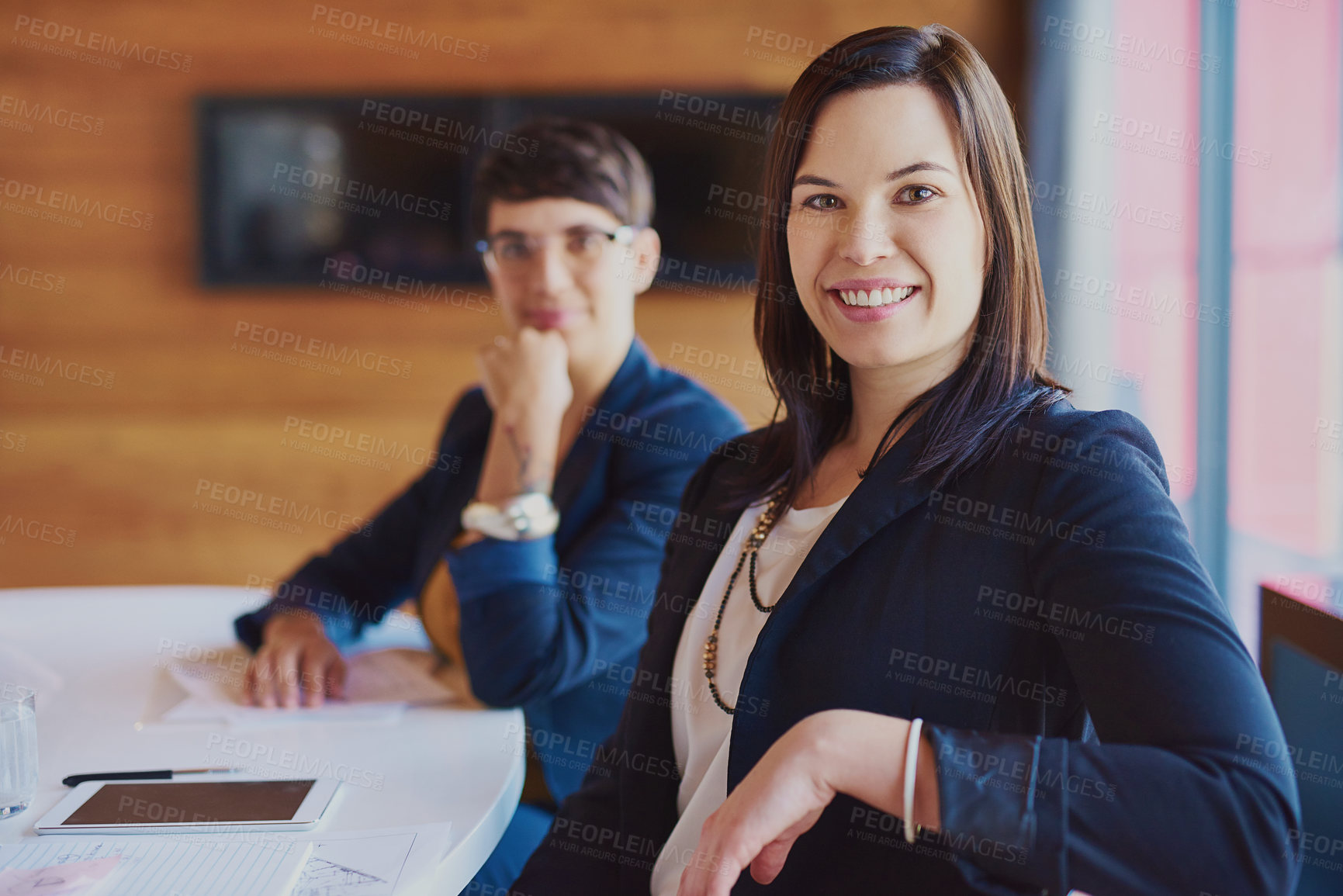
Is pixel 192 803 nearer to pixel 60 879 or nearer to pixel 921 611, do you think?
pixel 60 879

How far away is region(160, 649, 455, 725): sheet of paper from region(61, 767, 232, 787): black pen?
17 cm

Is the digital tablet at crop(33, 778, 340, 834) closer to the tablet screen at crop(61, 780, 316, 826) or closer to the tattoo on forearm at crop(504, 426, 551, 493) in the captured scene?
the tablet screen at crop(61, 780, 316, 826)

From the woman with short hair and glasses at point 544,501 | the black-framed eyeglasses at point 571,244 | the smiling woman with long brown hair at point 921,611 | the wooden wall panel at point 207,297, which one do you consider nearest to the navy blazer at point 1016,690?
the smiling woman with long brown hair at point 921,611

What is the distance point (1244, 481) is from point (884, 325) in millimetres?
2102

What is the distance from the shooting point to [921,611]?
36.0 inches

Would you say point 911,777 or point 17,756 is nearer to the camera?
point 911,777

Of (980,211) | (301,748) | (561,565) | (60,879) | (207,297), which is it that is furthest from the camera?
(207,297)

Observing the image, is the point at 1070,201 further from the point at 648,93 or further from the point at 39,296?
the point at 39,296

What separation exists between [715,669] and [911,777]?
0.37 m

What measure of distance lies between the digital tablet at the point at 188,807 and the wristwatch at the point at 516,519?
0.42 m

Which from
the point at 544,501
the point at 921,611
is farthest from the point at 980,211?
the point at 544,501

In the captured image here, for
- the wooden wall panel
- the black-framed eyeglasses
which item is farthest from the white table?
the wooden wall panel

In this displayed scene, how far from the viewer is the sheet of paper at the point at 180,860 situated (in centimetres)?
88

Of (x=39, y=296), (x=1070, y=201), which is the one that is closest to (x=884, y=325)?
(x=1070, y=201)
